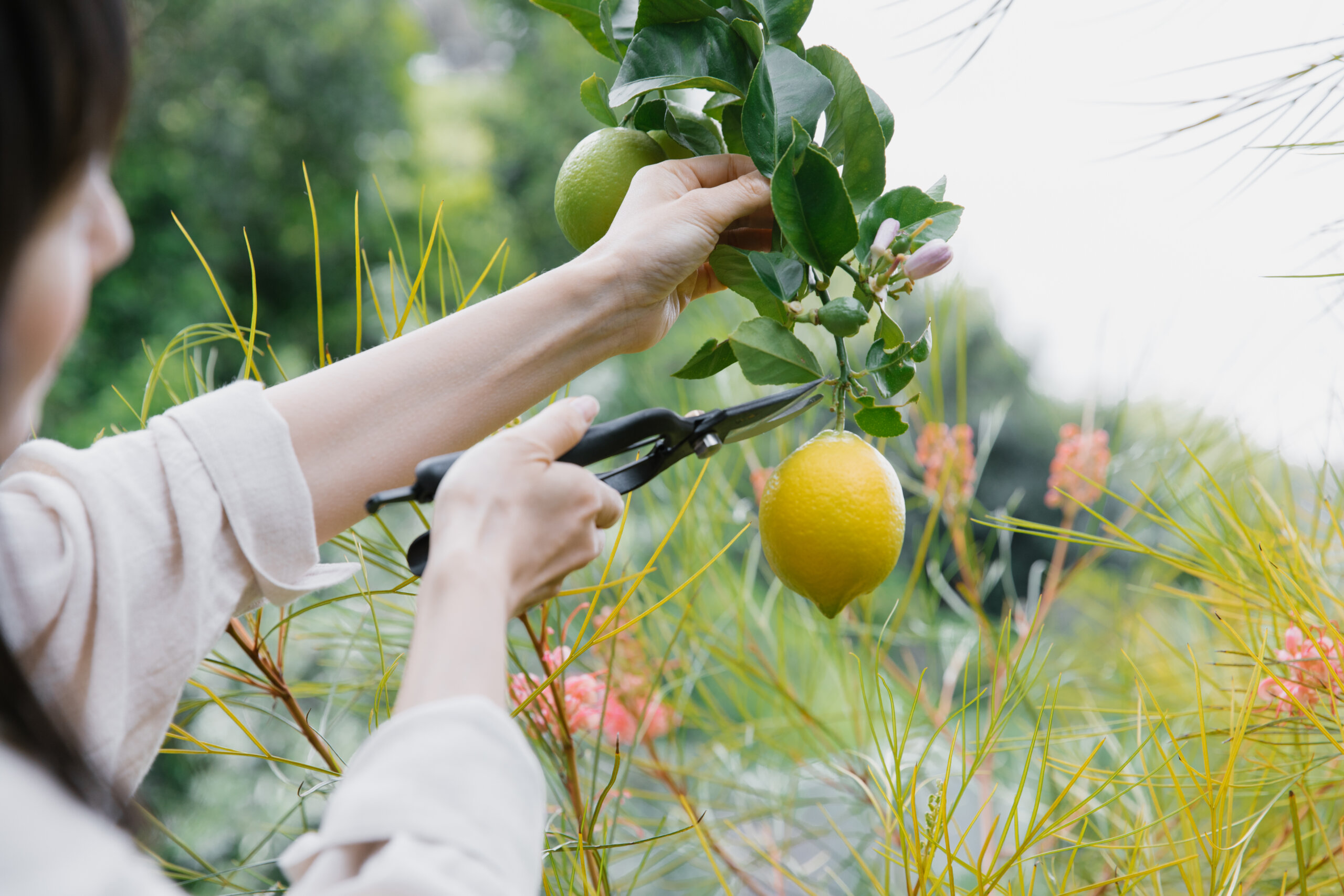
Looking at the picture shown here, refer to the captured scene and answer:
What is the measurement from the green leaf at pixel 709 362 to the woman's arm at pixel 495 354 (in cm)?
5

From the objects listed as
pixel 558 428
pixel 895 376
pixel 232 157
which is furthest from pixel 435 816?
pixel 232 157

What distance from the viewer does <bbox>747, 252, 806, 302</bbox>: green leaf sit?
39 centimetres

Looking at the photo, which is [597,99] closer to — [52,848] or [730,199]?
[730,199]

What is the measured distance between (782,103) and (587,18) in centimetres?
14

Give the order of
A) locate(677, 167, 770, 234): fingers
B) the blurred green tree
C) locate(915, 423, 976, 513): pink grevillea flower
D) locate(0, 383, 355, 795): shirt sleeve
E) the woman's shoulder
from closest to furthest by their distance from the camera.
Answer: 1. the woman's shoulder
2. locate(0, 383, 355, 795): shirt sleeve
3. locate(677, 167, 770, 234): fingers
4. locate(915, 423, 976, 513): pink grevillea flower
5. the blurred green tree

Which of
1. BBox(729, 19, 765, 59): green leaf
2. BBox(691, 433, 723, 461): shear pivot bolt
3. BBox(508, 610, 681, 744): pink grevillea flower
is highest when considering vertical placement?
BBox(729, 19, 765, 59): green leaf

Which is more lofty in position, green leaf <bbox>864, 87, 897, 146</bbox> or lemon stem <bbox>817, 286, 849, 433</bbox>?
green leaf <bbox>864, 87, 897, 146</bbox>

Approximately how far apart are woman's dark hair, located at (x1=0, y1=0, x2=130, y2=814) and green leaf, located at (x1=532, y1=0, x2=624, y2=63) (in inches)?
9.2

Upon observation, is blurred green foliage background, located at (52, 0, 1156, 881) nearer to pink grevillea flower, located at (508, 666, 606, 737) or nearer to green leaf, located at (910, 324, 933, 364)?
pink grevillea flower, located at (508, 666, 606, 737)

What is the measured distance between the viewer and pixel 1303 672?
16.7 inches

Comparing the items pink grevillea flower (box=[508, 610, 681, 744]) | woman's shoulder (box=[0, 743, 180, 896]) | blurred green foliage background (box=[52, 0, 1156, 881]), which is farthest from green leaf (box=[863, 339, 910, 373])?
blurred green foliage background (box=[52, 0, 1156, 881])

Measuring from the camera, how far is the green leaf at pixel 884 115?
41cm

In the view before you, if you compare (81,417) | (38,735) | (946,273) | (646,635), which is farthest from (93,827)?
(81,417)

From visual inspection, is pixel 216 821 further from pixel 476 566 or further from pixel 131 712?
pixel 476 566
